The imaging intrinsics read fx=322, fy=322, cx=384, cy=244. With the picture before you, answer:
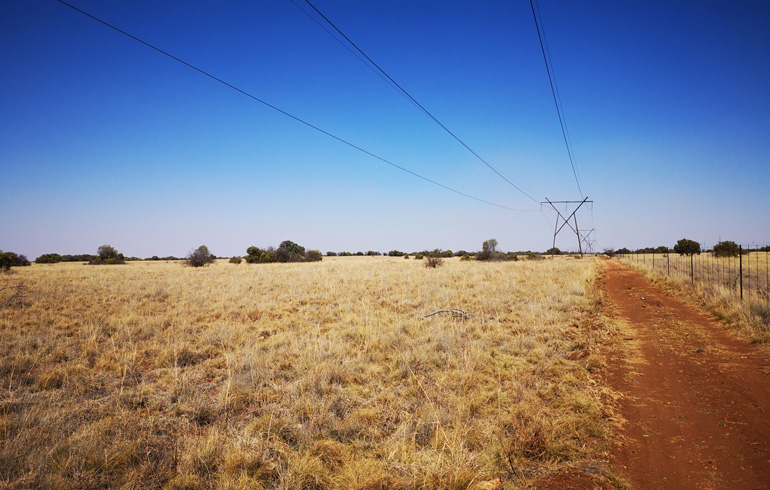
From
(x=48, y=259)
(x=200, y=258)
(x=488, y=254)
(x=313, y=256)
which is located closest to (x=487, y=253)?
(x=488, y=254)

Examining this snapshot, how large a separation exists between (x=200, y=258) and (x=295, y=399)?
4278cm

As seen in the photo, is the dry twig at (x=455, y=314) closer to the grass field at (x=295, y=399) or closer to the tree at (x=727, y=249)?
the grass field at (x=295, y=399)

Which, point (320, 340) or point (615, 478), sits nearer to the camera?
point (615, 478)

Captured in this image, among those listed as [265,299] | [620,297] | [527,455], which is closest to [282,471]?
[527,455]

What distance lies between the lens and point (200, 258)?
137ft

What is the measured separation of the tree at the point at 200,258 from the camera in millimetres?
41062

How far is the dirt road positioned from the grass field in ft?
1.70

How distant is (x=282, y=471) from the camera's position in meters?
3.72

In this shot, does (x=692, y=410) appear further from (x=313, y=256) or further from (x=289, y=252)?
(x=313, y=256)

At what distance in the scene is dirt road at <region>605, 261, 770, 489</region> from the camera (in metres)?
3.66

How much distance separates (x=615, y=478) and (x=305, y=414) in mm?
4125

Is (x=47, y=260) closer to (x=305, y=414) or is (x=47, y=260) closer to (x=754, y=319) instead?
(x=305, y=414)

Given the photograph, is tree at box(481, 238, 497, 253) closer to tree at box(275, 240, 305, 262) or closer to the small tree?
the small tree

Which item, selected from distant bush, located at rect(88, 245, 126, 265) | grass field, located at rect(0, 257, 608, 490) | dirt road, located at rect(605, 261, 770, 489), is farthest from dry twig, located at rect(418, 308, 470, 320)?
distant bush, located at rect(88, 245, 126, 265)
